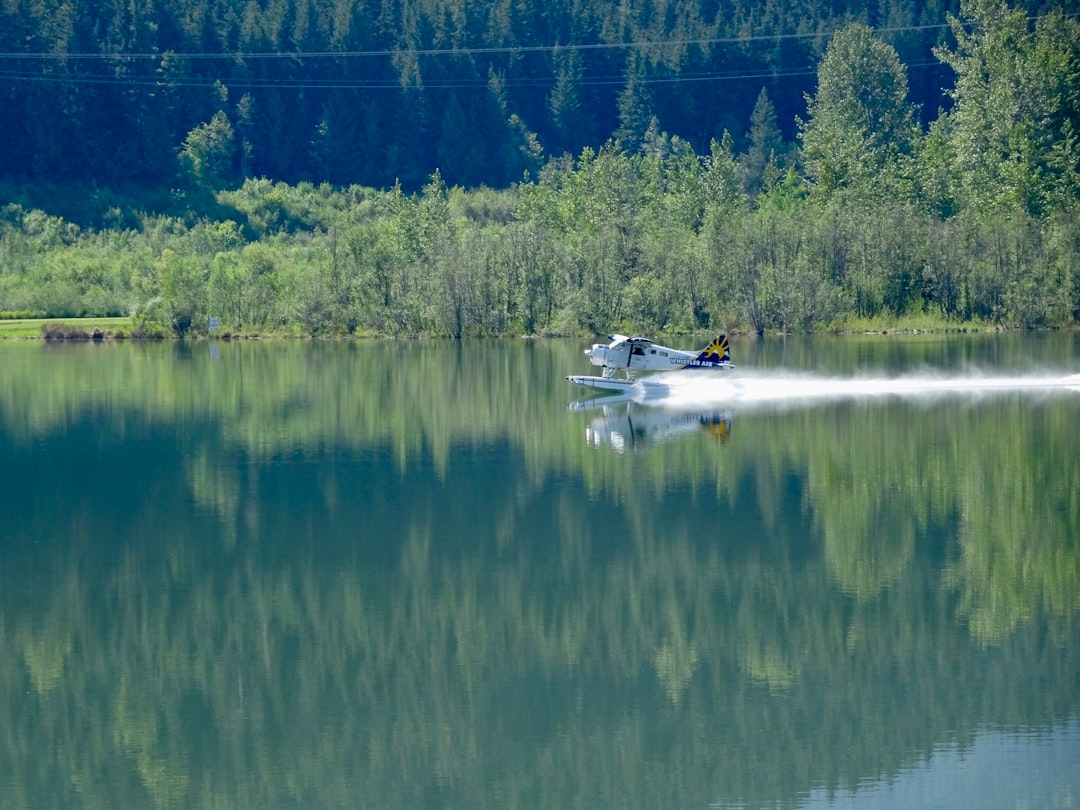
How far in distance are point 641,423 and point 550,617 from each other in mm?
18091

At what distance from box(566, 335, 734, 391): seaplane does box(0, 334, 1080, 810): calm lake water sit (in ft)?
26.8

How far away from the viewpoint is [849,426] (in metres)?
31.6

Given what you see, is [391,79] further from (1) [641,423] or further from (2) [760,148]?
(1) [641,423]

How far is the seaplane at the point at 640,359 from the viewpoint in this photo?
41062 millimetres

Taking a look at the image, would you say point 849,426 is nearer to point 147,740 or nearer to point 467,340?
point 147,740

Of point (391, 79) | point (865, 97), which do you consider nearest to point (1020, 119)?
point (865, 97)

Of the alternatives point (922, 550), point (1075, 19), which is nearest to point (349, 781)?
point (922, 550)

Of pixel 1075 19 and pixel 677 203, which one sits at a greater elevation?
pixel 1075 19

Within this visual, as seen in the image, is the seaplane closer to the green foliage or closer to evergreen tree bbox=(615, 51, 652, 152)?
the green foliage

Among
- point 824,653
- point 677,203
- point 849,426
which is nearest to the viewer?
point 824,653

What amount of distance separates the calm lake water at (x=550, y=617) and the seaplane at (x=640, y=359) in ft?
26.8

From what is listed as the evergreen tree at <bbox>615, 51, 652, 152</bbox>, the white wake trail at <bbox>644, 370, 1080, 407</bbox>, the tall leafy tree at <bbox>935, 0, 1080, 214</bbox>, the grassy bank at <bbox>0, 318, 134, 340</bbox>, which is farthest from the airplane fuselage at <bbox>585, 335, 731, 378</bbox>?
the evergreen tree at <bbox>615, 51, 652, 152</bbox>

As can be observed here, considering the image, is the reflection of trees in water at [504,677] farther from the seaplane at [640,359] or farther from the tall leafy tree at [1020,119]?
the tall leafy tree at [1020,119]

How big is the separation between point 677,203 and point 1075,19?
2275 centimetres
